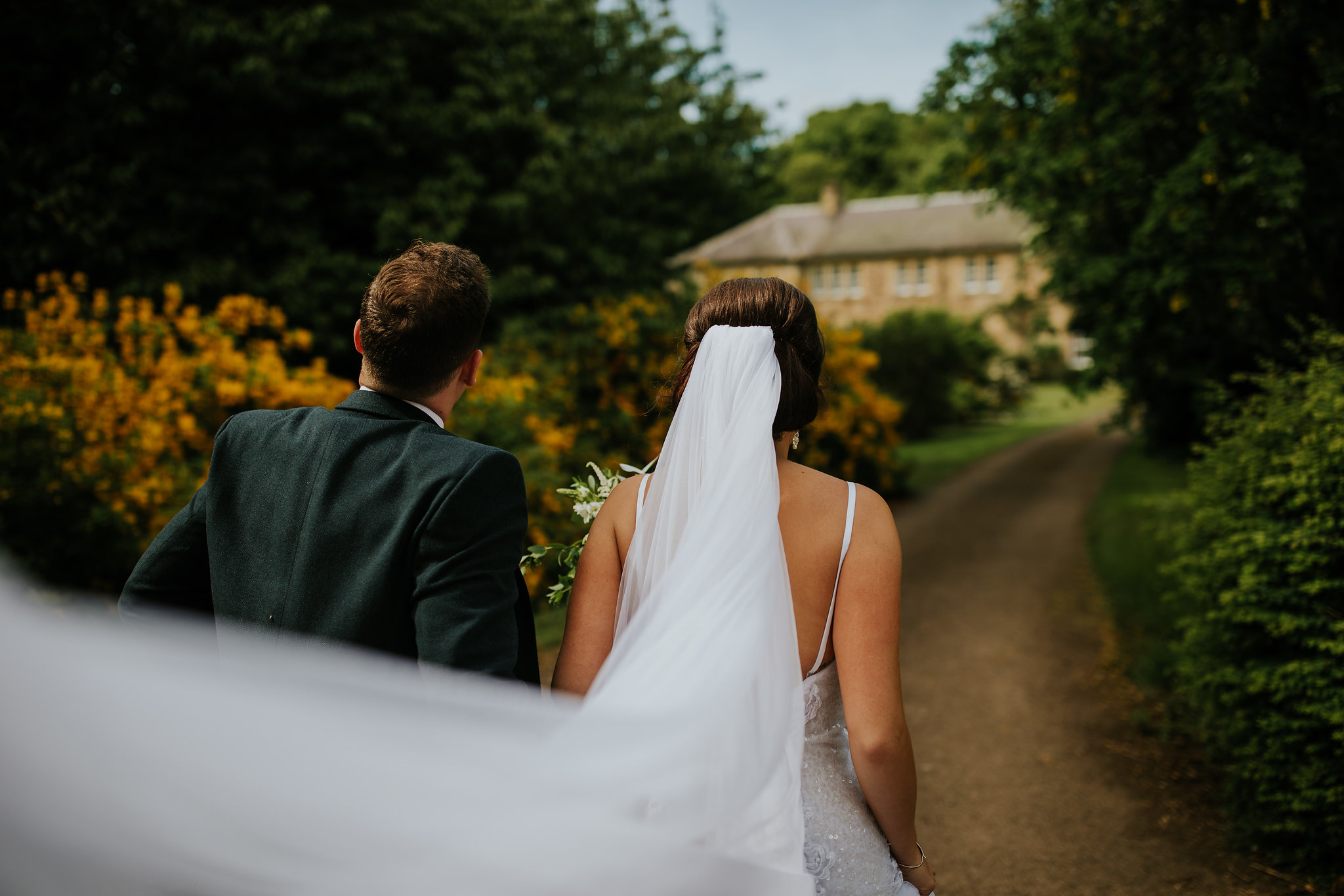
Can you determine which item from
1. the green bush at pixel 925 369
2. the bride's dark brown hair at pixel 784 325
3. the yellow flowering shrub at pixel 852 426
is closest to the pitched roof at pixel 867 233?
the green bush at pixel 925 369

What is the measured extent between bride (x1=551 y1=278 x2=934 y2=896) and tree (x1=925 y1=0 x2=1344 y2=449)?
513 cm

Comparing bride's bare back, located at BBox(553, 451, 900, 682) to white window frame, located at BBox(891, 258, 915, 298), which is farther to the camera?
white window frame, located at BBox(891, 258, 915, 298)

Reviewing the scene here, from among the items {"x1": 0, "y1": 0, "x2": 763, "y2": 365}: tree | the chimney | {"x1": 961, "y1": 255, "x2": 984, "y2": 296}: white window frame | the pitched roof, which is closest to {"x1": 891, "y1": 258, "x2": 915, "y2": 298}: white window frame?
the pitched roof

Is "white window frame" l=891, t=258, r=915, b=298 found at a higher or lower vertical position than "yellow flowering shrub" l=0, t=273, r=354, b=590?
higher

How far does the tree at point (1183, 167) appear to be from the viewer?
22.7 ft

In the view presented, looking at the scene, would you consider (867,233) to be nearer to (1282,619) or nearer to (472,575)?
(1282,619)

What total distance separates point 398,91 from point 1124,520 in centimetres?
1122

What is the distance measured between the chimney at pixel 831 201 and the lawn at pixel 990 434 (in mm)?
16614

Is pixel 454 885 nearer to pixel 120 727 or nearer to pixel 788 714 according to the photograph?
pixel 120 727

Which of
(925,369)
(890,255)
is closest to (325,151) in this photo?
(925,369)

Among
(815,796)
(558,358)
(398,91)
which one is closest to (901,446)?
(558,358)

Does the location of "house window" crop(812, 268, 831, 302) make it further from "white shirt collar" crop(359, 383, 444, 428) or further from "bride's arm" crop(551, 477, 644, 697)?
"white shirt collar" crop(359, 383, 444, 428)

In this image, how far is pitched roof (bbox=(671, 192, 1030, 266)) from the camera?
Result: 46438 millimetres

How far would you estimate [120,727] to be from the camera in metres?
1.38
